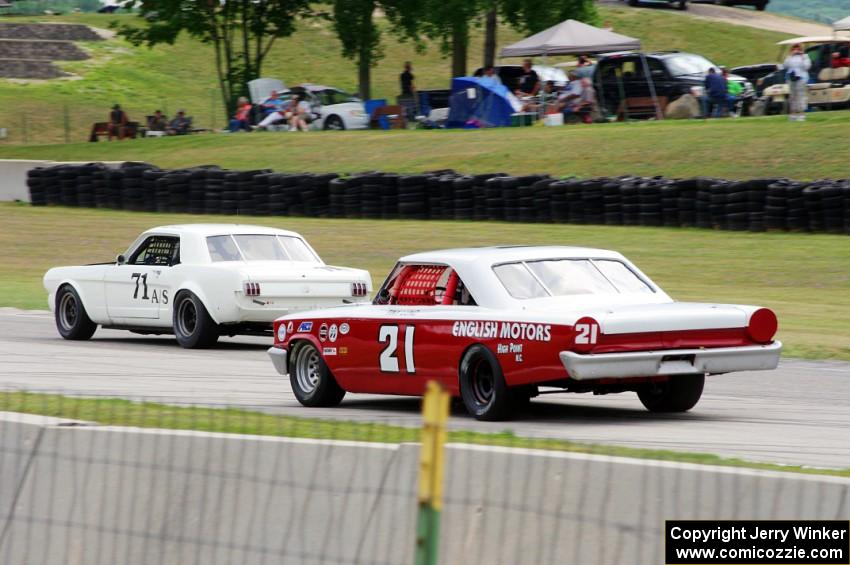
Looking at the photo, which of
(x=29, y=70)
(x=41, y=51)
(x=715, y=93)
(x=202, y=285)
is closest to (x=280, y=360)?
(x=202, y=285)

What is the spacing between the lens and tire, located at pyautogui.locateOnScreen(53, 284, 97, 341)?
15766mm

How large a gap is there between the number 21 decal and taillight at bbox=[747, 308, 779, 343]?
224 cm

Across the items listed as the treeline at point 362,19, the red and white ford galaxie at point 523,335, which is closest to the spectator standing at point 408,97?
the treeline at point 362,19

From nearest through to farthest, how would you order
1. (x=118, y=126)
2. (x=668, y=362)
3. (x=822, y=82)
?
1. (x=668, y=362)
2. (x=822, y=82)
3. (x=118, y=126)

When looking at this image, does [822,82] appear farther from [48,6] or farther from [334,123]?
[48,6]

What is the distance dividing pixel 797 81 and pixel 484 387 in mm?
23096

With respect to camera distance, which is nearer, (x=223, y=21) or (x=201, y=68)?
(x=223, y=21)

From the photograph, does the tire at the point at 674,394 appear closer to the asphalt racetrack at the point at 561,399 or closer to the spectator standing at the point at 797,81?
the asphalt racetrack at the point at 561,399

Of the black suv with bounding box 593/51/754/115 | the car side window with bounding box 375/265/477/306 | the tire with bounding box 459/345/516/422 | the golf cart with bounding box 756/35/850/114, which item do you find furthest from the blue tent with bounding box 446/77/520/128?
the tire with bounding box 459/345/516/422

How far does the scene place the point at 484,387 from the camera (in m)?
9.55

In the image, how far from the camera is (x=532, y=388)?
9.37m

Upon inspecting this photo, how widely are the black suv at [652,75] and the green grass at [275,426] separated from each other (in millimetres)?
27975

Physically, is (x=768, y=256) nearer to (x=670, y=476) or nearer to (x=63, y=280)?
(x=63, y=280)

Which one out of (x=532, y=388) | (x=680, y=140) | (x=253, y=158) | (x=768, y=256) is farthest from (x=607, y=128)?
(x=532, y=388)
